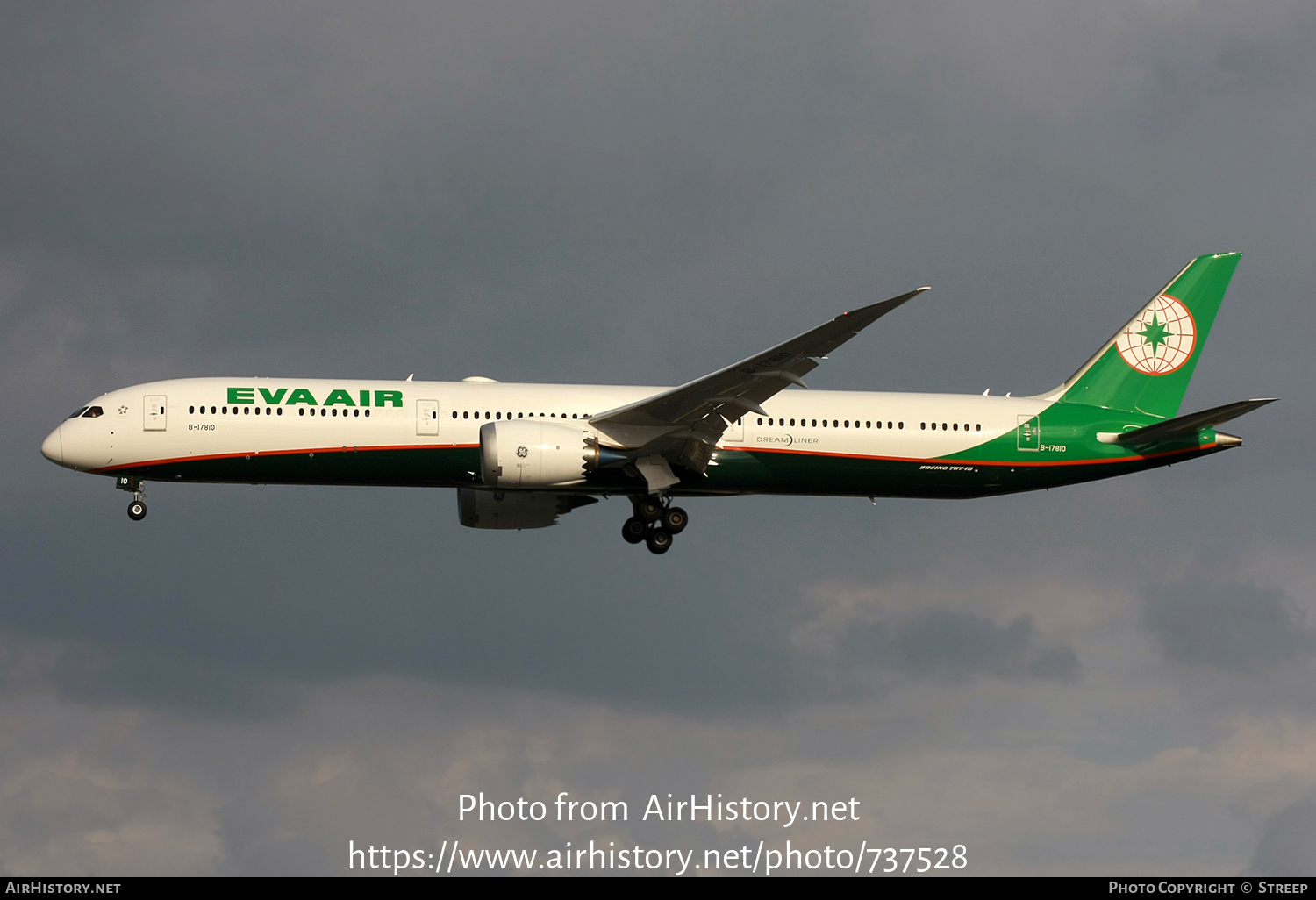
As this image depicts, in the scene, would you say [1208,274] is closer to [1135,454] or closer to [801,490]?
[1135,454]

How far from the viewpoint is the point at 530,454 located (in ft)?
136

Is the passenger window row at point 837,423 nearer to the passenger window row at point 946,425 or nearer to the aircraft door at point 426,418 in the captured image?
the passenger window row at point 946,425

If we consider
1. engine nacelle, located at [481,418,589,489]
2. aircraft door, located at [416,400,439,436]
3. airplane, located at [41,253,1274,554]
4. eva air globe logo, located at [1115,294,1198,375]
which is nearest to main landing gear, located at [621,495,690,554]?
airplane, located at [41,253,1274,554]

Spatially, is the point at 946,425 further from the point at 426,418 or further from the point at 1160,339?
the point at 426,418

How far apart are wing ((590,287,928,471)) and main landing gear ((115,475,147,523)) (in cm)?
1259

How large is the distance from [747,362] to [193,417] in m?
15.1

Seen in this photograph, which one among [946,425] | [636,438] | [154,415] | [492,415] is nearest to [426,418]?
[492,415]

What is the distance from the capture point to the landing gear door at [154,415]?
140 feet

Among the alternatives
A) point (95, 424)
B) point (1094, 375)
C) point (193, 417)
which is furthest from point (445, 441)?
point (1094, 375)

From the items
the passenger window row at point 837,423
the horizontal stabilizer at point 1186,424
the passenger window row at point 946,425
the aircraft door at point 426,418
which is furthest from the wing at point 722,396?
the horizontal stabilizer at point 1186,424

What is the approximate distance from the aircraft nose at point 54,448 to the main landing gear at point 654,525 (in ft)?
51.4

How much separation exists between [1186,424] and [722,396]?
13.7 metres

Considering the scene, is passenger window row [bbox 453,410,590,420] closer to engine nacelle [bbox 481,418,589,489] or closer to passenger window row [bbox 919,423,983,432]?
engine nacelle [bbox 481,418,589,489]

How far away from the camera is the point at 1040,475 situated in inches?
1848
